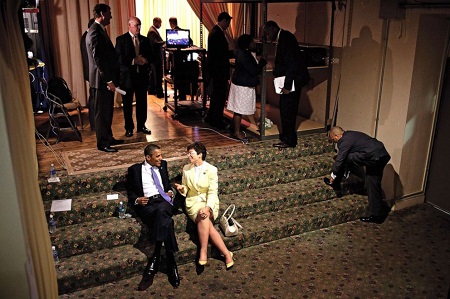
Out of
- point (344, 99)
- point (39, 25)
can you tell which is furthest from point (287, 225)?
point (39, 25)

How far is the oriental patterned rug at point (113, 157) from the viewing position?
200 inches

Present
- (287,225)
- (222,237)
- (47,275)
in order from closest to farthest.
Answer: (47,275)
(222,237)
(287,225)

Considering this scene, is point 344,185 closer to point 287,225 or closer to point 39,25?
point 287,225

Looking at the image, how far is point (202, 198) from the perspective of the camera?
4.54 meters

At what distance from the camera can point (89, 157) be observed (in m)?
5.39

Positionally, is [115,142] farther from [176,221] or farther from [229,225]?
[229,225]

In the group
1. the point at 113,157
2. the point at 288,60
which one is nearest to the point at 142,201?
the point at 113,157

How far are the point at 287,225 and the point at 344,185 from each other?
114 cm

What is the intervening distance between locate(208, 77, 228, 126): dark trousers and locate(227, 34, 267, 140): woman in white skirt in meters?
0.56

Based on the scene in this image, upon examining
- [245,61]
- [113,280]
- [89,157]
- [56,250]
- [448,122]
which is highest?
[245,61]

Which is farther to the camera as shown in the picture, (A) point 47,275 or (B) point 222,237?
(B) point 222,237

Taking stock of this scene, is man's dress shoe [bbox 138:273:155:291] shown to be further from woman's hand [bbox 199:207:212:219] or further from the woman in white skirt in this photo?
the woman in white skirt

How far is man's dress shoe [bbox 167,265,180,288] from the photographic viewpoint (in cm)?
412

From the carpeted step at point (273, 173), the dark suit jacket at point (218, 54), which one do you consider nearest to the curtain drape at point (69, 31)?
the dark suit jacket at point (218, 54)
